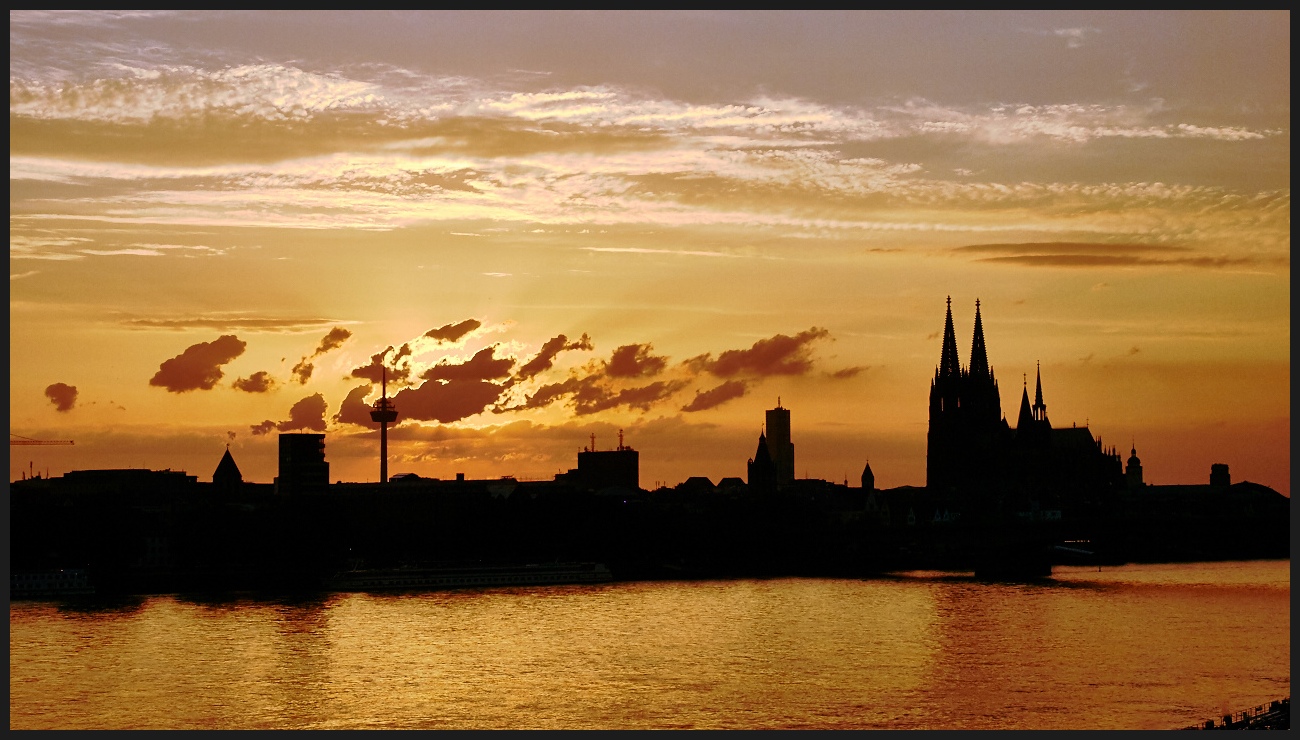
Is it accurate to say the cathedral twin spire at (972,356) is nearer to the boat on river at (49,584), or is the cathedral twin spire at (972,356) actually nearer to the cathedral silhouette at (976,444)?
the cathedral silhouette at (976,444)

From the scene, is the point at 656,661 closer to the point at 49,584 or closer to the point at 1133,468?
the point at 49,584

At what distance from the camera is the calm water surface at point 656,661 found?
45938 millimetres

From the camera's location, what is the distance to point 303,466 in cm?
14012

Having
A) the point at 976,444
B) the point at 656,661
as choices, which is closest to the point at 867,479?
the point at 976,444

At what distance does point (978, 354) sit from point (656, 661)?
3843 inches

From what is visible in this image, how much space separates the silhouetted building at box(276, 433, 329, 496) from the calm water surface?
2306 inches

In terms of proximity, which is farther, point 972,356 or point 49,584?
point 972,356

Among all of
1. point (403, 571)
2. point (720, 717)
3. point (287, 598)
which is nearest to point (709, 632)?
point (720, 717)

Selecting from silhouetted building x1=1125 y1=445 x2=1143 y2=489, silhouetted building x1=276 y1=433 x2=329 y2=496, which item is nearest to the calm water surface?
silhouetted building x1=276 y1=433 x2=329 y2=496

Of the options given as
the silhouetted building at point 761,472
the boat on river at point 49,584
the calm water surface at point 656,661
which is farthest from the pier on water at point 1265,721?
the silhouetted building at point 761,472

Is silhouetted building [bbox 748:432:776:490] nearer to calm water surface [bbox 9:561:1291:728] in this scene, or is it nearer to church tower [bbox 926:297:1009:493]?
church tower [bbox 926:297:1009:493]

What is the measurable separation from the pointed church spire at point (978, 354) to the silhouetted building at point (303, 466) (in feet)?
164

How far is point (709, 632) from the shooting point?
63344 mm

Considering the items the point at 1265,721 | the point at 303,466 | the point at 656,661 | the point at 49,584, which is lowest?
the point at 1265,721
